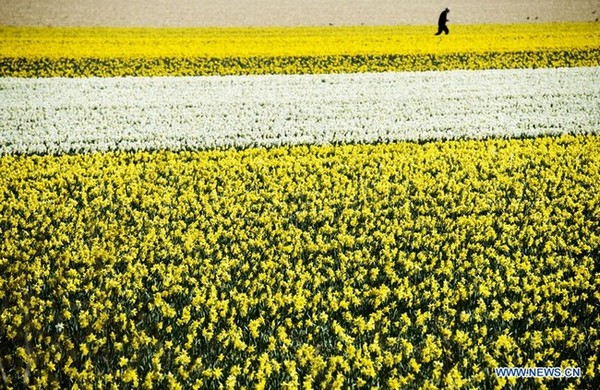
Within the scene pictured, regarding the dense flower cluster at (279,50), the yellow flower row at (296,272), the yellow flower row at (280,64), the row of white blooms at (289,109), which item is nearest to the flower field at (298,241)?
the yellow flower row at (296,272)

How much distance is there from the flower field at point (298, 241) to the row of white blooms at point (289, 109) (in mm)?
140

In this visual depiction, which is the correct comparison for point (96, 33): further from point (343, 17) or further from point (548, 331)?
point (548, 331)

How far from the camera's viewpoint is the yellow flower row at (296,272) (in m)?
5.37

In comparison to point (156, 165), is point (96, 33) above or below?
above

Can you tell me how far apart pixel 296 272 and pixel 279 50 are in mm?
25063

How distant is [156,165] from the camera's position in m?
11.8

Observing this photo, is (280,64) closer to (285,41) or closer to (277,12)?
(285,41)

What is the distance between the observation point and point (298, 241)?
26.1 ft

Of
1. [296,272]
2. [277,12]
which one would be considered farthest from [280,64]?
[277,12]

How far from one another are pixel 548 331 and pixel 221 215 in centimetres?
516

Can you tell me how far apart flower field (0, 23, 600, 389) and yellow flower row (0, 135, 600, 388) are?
3 cm

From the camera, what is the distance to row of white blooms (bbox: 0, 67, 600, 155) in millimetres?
14680

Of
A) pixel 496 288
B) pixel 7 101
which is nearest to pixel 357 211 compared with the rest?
pixel 496 288

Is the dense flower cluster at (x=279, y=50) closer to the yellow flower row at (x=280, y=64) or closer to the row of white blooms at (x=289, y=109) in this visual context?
the yellow flower row at (x=280, y=64)
